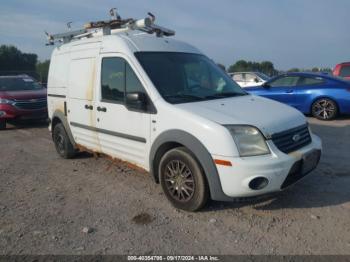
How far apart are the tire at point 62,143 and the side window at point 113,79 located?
1.72 metres

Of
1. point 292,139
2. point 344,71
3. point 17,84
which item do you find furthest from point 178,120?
point 344,71

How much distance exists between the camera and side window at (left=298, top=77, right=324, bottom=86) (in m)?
9.99

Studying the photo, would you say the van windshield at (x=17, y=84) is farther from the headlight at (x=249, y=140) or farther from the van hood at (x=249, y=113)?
the headlight at (x=249, y=140)

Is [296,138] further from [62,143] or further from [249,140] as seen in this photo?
[62,143]

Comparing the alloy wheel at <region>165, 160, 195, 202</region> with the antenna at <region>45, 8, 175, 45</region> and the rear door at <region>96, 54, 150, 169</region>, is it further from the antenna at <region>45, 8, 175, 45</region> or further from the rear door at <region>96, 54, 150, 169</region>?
the antenna at <region>45, 8, 175, 45</region>

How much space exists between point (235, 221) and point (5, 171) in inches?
162

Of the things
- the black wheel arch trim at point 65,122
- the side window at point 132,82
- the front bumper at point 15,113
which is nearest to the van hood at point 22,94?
the front bumper at point 15,113

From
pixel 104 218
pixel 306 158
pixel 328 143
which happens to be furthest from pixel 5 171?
pixel 328 143

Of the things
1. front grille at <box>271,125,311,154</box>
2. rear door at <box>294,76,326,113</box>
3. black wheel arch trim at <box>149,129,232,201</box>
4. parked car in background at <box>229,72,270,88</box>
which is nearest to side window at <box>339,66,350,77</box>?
rear door at <box>294,76,326,113</box>

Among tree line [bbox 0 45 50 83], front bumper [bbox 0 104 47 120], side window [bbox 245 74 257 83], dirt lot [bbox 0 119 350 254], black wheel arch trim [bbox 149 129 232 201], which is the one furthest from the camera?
tree line [bbox 0 45 50 83]

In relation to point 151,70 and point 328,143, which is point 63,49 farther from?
point 328,143

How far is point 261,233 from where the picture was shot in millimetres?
3473

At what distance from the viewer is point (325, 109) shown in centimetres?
980

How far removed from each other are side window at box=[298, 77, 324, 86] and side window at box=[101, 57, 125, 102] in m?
7.16
